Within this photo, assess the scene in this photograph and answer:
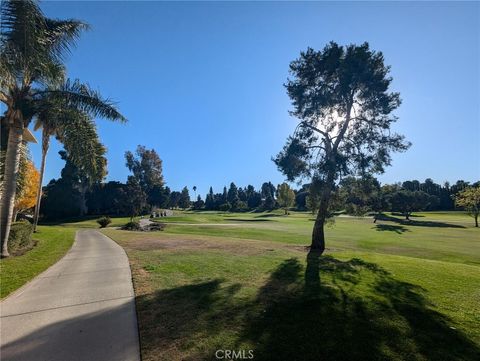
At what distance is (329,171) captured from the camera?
1766cm

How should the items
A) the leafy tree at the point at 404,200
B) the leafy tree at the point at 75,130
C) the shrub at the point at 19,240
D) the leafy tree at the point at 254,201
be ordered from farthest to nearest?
1. the leafy tree at the point at 254,201
2. the leafy tree at the point at 404,200
3. the shrub at the point at 19,240
4. the leafy tree at the point at 75,130

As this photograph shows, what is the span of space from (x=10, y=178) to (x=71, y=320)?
9093 millimetres

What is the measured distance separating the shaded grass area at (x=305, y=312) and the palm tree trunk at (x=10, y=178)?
6.18 meters

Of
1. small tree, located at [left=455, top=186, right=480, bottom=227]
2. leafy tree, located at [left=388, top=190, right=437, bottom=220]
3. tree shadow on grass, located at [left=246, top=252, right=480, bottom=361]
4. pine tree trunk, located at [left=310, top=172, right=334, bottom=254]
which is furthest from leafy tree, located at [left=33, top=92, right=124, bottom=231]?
leafy tree, located at [left=388, top=190, right=437, bottom=220]

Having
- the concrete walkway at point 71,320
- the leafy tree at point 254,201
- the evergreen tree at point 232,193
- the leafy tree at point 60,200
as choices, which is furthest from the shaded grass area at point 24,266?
the evergreen tree at point 232,193

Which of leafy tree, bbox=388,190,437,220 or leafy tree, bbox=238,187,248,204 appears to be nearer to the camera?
leafy tree, bbox=388,190,437,220

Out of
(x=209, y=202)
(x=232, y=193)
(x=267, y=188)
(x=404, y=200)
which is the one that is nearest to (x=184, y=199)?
(x=209, y=202)

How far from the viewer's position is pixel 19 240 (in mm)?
14250

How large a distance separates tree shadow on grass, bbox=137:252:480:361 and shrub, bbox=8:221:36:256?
10.6 meters

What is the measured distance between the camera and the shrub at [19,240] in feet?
43.7

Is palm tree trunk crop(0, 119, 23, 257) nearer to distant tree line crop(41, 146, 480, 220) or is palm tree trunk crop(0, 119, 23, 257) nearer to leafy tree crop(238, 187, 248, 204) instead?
distant tree line crop(41, 146, 480, 220)

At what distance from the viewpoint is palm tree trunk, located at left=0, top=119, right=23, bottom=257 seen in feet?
37.9

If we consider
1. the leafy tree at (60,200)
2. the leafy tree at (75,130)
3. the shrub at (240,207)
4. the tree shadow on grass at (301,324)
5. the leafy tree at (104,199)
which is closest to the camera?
the tree shadow on grass at (301,324)

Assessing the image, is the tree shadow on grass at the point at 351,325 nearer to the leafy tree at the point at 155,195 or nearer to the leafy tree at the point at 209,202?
the leafy tree at the point at 155,195
